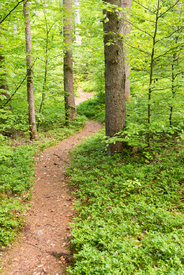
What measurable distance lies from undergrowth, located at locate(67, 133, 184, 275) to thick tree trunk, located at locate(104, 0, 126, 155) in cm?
100

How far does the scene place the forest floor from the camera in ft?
10.7

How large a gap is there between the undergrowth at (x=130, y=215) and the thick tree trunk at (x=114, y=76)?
100cm

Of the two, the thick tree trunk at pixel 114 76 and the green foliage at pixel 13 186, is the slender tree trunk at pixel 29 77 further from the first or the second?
the thick tree trunk at pixel 114 76

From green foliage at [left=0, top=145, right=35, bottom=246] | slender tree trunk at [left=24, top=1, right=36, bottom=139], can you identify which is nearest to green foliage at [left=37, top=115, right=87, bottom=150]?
slender tree trunk at [left=24, top=1, right=36, bottom=139]

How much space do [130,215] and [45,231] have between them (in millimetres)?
1985

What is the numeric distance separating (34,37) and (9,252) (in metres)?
8.87

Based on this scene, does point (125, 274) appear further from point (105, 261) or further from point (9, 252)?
point (9, 252)

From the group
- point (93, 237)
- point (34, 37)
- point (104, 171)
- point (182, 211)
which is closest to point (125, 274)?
point (93, 237)

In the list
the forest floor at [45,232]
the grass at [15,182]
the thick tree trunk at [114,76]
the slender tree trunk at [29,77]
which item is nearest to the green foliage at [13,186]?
the grass at [15,182]

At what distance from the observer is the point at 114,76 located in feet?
18.1

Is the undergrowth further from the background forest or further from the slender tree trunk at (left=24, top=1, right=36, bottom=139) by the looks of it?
the slender tree trunk at (left=24, top=1, right=36, bottom=139)

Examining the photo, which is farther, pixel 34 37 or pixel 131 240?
pixel 34 37

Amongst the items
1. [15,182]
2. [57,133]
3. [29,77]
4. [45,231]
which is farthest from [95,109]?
[45,231]

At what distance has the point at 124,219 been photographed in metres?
3.76
